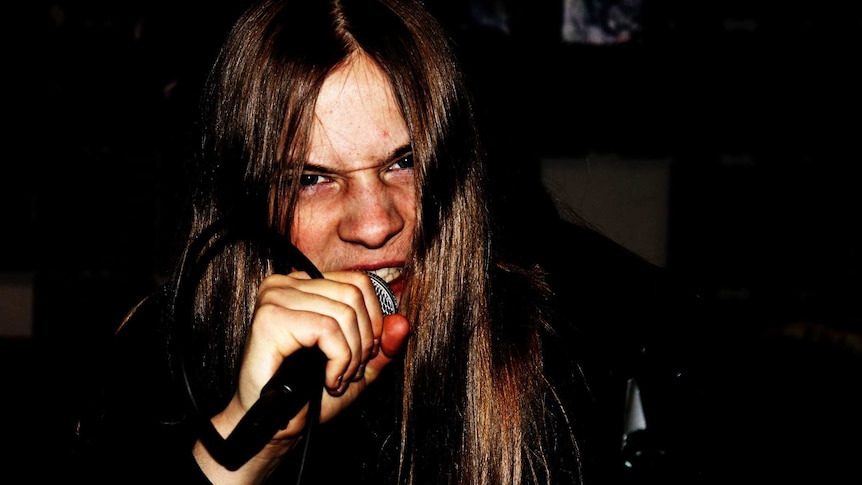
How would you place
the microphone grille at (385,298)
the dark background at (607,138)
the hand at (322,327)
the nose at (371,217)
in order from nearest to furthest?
the hand at (322,327)
the microphone grille at (385,298)
the nose at (371,217)
the dark background at (607,138)

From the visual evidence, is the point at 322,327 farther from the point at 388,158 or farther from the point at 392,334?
the point at 388,158

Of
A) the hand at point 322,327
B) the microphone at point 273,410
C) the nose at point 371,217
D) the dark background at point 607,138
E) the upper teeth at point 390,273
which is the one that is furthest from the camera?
the dark background at point 607,138

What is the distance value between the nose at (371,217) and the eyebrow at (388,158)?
39 millimetres

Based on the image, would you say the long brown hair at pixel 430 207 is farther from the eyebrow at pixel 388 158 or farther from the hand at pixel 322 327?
the hand at pixel 322 327

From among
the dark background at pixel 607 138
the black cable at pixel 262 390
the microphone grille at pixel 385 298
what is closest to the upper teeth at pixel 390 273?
the microphone grille at pixel 385 298

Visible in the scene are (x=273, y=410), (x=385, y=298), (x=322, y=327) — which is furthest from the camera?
(x=385, y=298)

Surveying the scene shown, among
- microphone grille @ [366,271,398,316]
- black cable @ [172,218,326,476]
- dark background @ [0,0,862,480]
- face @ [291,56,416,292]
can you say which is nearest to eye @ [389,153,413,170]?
face @ [291,56,416,292]

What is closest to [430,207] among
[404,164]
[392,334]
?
[404,164]

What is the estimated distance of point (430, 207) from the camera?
1040 millimetres

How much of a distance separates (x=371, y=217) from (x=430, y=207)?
0.10 m

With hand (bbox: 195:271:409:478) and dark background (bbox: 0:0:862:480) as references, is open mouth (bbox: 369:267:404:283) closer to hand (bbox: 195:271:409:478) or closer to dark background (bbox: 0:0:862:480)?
hand (bbox: 195:271:409:478)

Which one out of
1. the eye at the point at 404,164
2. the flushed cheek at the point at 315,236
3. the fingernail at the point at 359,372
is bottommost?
the fingernail at the point at 359,372

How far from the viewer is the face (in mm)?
1000

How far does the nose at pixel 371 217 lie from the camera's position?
100cm
